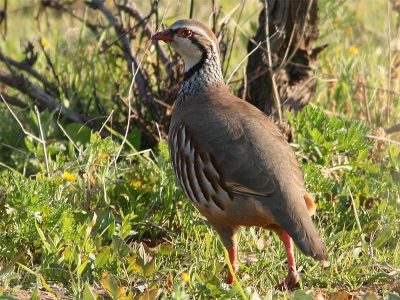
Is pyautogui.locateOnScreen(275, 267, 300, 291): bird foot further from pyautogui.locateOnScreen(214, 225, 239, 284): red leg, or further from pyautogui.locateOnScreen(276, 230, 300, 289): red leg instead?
pyautogui.locateOnScreen(214, 225, 239, 284): red leg

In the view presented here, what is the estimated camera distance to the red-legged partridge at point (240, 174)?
3.49m

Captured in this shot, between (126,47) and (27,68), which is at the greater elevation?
(126,47)

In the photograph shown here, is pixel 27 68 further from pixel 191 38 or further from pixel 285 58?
pixel 285 58

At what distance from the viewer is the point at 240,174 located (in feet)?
11.8

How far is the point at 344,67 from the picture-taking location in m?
5.63

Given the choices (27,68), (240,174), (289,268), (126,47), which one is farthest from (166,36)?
(289,268)

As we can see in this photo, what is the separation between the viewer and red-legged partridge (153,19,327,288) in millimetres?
3488

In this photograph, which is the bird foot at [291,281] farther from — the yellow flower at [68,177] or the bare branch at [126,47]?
the bare branch at [126,47]

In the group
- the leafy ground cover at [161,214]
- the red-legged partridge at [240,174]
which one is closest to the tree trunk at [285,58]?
the leafy ground cover at [161,214]

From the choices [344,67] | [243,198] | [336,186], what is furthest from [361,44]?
[243,198]

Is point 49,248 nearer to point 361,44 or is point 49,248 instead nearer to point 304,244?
point 304,244

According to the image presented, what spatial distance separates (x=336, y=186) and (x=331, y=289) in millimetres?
1050

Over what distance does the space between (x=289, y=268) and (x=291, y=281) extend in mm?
68

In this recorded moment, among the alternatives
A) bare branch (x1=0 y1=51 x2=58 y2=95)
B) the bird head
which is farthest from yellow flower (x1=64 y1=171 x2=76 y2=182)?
bare branch (x1=0 y1=51 x2=58 y2=95)
